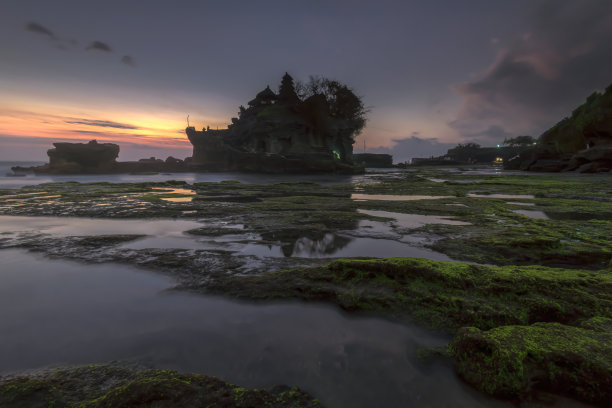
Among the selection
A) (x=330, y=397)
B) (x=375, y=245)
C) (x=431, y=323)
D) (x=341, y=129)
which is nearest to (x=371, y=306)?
(x=431, y=323)

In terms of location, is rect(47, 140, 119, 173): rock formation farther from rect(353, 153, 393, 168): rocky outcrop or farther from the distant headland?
rect(353, 153, 393, 168): rocky outcrop

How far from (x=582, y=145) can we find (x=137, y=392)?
65569 millimetres

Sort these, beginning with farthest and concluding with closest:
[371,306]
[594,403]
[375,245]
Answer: [375,245]
[371,306]
[594,403]

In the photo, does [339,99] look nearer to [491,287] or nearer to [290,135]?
[290,135]

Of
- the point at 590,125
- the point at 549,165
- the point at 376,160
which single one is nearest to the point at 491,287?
the point at 590,125

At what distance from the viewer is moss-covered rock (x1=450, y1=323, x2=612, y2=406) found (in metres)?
1.63

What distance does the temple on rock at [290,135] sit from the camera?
4584 cm

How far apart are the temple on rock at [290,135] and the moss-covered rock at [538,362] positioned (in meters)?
41.9

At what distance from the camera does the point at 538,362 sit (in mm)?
1747

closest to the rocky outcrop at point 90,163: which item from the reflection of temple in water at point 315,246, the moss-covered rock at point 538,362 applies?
the reflection of temple in water at point 315,246

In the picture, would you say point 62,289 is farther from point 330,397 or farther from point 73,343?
point 330,397

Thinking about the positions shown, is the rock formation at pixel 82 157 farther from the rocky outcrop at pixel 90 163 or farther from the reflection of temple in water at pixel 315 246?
the reflection of temple in water at pixel 315 246

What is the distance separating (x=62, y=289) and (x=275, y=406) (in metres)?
3.23

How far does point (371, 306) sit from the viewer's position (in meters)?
2.76
